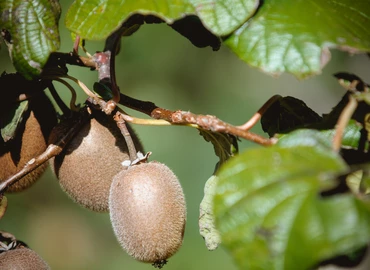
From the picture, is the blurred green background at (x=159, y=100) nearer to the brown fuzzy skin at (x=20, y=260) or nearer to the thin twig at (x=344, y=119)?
the brown fuzzy skin at (x=20, y=260)

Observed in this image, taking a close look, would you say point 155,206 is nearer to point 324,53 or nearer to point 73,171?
point 73,171

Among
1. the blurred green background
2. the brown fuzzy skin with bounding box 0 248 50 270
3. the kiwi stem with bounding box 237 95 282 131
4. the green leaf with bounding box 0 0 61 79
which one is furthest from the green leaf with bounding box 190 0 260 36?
the blurred green background

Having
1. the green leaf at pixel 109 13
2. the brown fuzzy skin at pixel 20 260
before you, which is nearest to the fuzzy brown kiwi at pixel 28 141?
the brown fuzzy skin at pixel 20 260

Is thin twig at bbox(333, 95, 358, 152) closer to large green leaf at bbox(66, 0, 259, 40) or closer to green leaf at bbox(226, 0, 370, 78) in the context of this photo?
green leaf at bbox(226, 0, 370, 78)

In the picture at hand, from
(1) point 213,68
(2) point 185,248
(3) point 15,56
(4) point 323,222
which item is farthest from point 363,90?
(1) point 213,68

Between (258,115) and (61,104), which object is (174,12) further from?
(61,104)

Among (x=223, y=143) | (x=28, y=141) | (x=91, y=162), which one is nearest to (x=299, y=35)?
(x=223, y=143)
